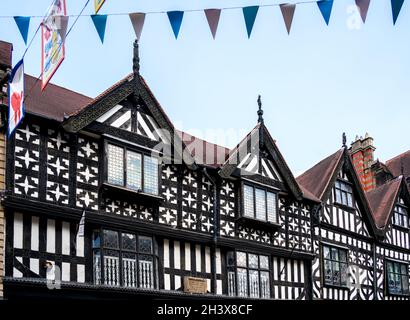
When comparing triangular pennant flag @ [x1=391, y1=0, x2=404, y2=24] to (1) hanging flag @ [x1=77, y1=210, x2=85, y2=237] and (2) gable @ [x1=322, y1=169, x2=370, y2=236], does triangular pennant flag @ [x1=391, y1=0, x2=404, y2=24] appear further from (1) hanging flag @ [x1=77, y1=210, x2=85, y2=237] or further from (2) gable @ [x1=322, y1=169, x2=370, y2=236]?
(2) gable @ [x1=322, y1=169, x2=370, y2=236]

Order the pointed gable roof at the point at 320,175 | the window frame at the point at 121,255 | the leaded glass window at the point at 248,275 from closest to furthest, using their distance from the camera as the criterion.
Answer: the window frame at the point at 121,255
the leaded glass window at the point at 248,275
the pointed gable roof at the point at 320,175

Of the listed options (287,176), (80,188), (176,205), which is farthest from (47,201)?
(287,176)

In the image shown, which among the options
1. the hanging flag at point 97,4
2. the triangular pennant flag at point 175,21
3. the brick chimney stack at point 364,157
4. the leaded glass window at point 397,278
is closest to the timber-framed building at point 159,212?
the leaded glass window at point 397,278

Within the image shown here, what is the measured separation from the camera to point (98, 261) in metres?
15.2

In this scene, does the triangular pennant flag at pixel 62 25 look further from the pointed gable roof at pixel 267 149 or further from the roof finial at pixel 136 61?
the pointed gable roof at pixel 267 149

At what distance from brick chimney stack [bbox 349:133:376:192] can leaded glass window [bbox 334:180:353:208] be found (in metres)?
10.1

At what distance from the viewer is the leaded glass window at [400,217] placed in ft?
82.2

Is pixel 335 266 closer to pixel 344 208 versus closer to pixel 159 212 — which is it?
pixel 344 208

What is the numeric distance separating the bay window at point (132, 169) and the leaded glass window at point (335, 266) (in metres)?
7.11

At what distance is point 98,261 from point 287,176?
7.12 m

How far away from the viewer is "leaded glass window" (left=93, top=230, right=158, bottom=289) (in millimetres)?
15220

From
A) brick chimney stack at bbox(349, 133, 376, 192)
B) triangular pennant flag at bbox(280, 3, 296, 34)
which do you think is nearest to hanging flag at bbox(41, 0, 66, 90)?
triangular pennant flag at bbox(280, 3, 296, 34)

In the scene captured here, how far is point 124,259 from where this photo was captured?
15.8 m
